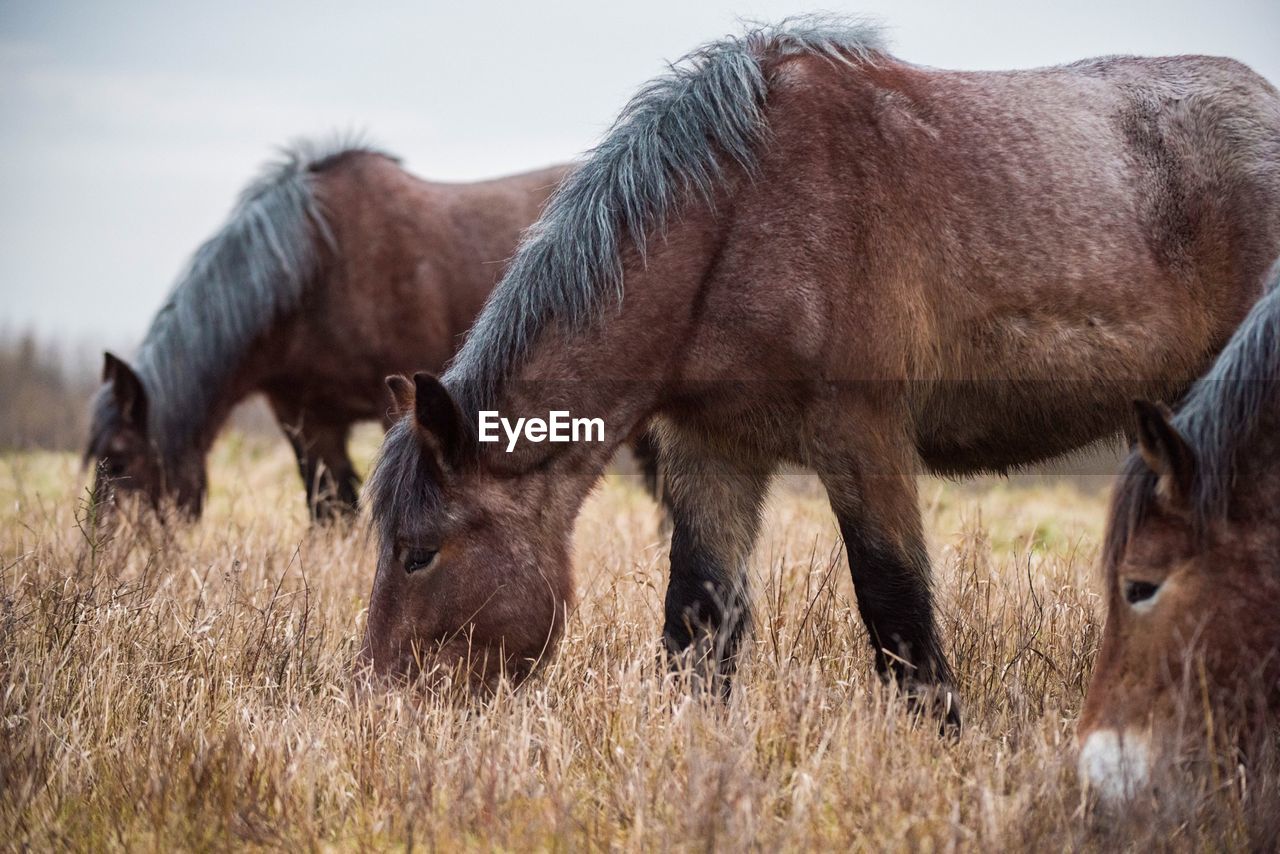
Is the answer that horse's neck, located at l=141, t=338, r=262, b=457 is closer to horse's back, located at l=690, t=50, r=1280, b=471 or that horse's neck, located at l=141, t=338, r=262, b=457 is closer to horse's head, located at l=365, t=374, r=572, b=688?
horse's head, located at l=365, t=374, r=572, b=688

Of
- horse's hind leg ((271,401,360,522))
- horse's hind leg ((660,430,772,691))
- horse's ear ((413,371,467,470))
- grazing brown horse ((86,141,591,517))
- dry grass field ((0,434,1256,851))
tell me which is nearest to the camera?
dry grass field ((0,434,1256,851))

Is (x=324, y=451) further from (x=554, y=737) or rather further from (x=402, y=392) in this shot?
(x=554, y=737)

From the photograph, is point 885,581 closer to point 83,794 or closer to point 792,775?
point 792,775

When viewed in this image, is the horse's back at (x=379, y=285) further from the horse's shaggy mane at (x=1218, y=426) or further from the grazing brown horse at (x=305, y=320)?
the horse's shaggy mane at (x=1218, y=426)

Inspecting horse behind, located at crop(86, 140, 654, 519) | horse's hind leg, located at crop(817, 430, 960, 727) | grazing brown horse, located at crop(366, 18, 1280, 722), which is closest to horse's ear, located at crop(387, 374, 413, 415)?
grazing brown horse, located at crop(366, 18, 1280, 722)

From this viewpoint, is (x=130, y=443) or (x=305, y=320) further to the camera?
(x=305, y=320)

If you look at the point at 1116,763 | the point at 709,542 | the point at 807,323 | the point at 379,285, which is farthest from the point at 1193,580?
the point at 379,285

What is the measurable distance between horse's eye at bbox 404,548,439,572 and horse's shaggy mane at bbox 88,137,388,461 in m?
4.14

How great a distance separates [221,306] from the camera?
720 centimetres

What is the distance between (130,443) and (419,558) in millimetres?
4249

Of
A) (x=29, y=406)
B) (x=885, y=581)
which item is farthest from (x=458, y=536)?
(x=29, y=406)

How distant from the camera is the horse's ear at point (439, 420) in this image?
3.31m

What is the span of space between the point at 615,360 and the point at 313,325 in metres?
4.41

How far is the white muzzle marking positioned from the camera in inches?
102
